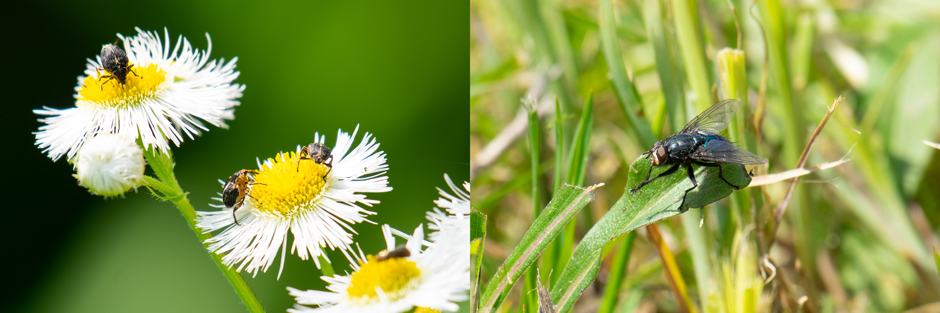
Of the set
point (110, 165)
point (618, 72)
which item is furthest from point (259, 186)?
point (618, 72)

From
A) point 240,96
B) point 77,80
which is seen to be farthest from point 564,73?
point 77,80

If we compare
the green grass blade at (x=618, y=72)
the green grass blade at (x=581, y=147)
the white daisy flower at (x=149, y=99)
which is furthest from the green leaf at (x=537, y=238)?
the white daisy flower at (x=149, y=99)

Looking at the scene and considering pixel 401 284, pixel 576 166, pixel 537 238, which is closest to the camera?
pixel 401 284

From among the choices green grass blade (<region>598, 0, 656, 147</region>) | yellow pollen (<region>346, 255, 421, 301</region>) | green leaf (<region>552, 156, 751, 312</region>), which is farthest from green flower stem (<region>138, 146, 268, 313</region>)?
→ green grass blade (<region>598, 0, 656, 147</region>)

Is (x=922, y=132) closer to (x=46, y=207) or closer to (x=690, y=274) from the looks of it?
(x=690, y=274)

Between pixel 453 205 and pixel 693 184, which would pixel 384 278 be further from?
pixel 693 184

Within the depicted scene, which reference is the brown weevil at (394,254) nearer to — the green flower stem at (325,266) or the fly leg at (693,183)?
the green flower stem at (325,266)
